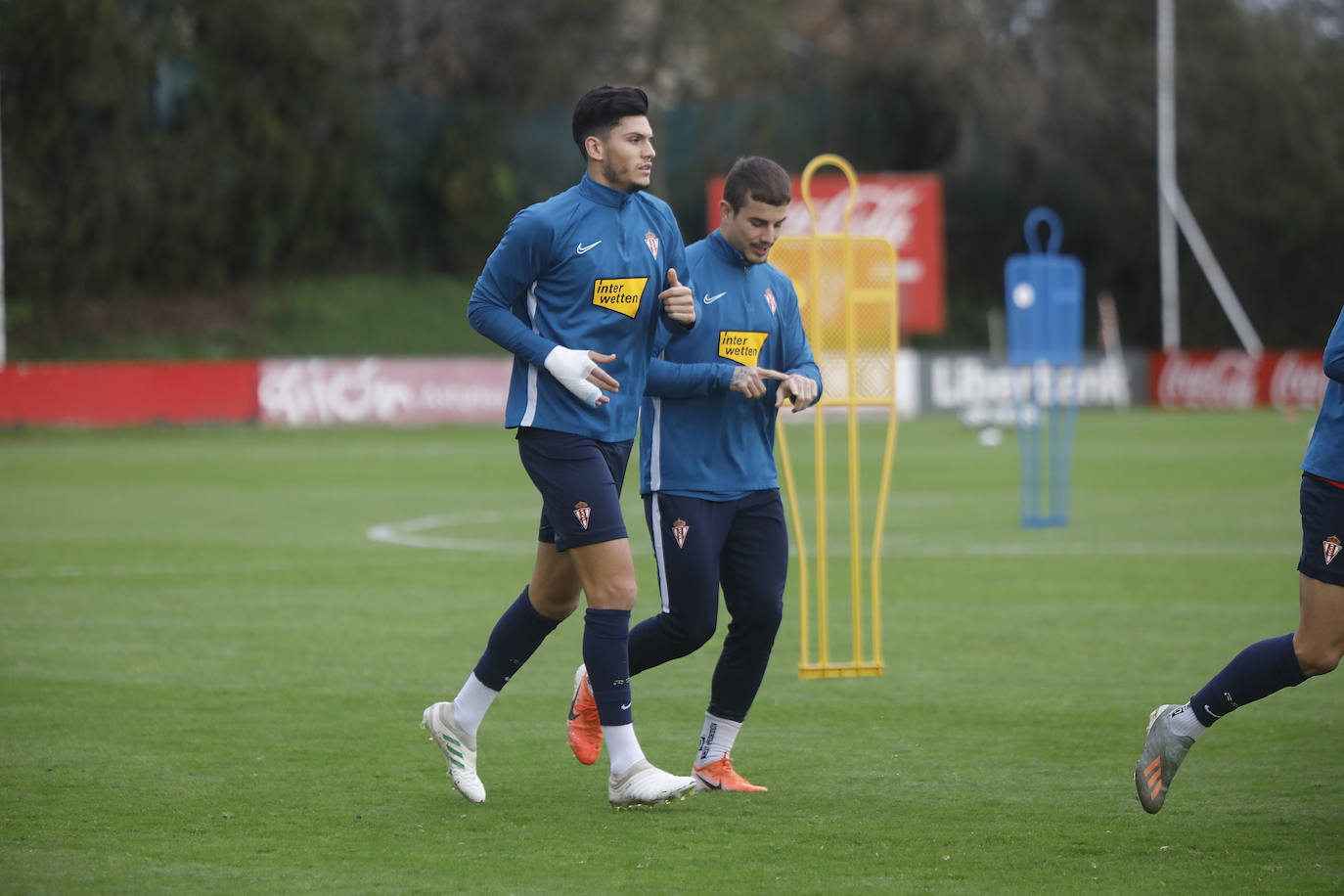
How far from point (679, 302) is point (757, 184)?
22.1 inches

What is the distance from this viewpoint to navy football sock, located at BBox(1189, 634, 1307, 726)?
5.57 meters

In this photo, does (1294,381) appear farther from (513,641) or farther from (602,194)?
(602,194)

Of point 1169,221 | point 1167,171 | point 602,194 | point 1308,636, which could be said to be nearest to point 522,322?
point 602,194

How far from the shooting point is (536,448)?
587cm

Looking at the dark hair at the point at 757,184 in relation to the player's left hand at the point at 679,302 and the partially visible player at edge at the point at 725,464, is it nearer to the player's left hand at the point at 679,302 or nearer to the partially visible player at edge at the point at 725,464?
the partially visible player at edge at the point at 725,464

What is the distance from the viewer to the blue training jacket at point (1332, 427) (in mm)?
5305

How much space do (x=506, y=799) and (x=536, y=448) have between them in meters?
1.28

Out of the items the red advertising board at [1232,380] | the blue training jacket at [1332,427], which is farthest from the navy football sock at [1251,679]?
the red advertising board at [1232,380]

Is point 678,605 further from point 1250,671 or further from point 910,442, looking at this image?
point 910,442

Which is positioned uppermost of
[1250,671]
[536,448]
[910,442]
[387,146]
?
[387,146]

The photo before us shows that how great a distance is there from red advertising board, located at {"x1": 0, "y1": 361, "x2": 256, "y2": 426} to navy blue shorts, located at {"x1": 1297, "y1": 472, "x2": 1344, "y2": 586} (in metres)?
29.8

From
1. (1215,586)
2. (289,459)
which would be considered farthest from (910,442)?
(1215,586)

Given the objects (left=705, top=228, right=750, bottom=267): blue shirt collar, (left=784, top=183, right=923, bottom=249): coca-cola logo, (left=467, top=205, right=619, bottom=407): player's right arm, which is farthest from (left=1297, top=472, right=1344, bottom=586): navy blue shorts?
(left=784, top=183, right=923, bottom=249): coca-cola logo

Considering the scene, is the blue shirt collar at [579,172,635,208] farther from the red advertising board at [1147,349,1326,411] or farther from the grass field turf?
the red advertising board at [1147,349,1326,411]
